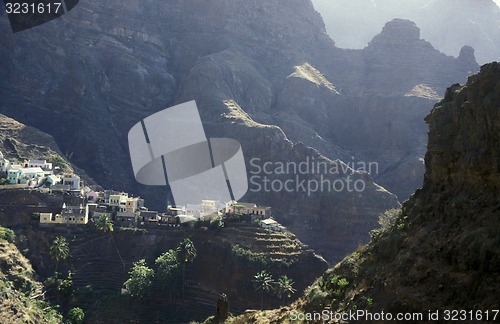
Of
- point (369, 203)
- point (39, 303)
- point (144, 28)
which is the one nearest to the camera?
point (39, 303)

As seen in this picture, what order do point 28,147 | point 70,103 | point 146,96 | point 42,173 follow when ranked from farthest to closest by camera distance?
point 146,96 < point 70,103 < point 28,147 < point 42,173

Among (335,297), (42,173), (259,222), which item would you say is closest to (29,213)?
(42,173)

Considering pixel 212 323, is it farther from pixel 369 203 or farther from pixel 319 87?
pixel 319 87

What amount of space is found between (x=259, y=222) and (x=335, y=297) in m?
45.0

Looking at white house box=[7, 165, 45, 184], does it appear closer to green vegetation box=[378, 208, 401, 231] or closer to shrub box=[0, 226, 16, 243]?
shrub box=[0, 226, 16, 243]

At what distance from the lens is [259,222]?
76.6 m

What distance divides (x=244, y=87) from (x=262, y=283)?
90.1 meters

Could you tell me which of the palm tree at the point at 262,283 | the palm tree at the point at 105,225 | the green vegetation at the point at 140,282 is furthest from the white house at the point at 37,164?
the palm tree at the point at 262,283

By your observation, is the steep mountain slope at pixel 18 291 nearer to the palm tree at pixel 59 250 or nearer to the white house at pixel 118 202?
the palm tree at pixel 59 250

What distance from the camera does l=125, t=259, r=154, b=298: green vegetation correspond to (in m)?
63.2

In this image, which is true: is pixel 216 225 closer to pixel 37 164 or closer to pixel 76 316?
pixel 76 316

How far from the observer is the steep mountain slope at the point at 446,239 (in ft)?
74.6

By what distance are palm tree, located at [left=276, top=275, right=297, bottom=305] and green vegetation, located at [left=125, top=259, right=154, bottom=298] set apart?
13.3m

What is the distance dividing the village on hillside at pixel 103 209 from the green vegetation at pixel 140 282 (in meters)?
11.3
